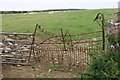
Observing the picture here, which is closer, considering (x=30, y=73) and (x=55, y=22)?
(x=30, y=73)

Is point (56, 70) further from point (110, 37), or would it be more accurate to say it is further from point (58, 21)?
point (58, 21)

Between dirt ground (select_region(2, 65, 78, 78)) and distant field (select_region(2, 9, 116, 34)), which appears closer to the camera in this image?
dirt ground (select_region(2, 65, 78, 78))

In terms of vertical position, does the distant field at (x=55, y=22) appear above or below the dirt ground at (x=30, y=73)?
above

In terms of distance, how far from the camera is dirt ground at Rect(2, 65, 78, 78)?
8828 mm

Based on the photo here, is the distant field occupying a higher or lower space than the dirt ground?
higher

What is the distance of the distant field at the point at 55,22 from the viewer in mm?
14633

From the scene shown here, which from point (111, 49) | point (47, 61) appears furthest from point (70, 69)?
point (111, 49)

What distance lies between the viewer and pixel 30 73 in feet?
29.8

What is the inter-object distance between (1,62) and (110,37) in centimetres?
380

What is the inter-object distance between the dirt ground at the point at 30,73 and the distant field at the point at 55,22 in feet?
15.1

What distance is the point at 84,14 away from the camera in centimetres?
1856

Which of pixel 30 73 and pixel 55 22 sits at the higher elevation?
pixel 55 22

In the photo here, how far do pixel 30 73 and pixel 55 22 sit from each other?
742 centimetres

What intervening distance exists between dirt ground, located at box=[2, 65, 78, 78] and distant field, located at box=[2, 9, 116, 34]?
4616mm
